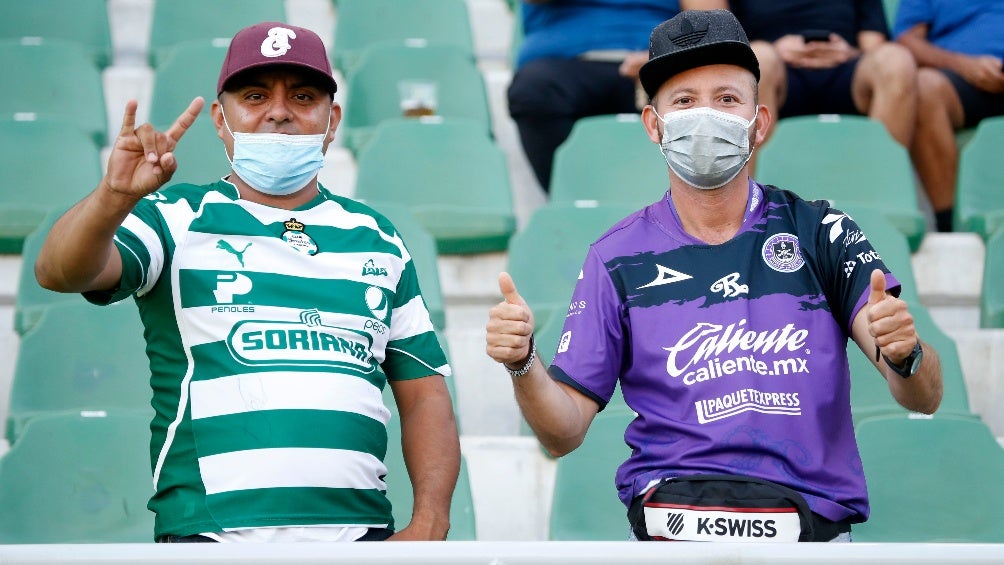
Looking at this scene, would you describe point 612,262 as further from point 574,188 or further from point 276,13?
point 276,13

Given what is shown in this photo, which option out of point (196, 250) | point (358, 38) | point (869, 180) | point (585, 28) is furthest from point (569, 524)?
point (358, 38)

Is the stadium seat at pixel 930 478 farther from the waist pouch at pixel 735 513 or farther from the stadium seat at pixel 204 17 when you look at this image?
the stadium seat at pixel 204 17

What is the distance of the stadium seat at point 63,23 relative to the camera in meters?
5.14

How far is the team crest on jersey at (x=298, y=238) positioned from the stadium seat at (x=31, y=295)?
51.6 inches

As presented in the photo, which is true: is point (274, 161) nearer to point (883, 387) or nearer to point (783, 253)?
point (783, 253)

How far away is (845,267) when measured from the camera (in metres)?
2.12

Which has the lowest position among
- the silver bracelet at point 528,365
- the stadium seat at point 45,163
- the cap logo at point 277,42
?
Result: the silver bracelet at point 528,365

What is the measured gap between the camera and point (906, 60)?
4.40m

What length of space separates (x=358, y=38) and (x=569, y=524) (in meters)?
3.04

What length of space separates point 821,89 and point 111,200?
332 centimetres

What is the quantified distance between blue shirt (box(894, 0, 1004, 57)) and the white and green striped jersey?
10.6ft

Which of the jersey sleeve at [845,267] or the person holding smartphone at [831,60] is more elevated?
the person holding smartphone at [831,60]

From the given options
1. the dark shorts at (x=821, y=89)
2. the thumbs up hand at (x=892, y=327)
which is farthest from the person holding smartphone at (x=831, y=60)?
the thumbs up hand at (x=892, y=327)

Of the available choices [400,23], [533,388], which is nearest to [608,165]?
[400,23]
